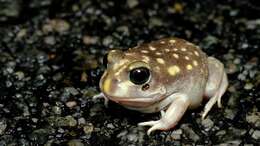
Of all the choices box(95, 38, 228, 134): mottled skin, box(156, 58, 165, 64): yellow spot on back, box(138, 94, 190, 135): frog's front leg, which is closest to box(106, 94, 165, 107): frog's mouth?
box(95, 38, 228, 134): mottled skin

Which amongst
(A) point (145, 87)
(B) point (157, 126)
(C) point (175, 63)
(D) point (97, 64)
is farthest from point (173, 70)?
(D) point (97, 64)

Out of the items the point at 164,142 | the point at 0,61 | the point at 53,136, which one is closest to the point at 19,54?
the point at 0,61

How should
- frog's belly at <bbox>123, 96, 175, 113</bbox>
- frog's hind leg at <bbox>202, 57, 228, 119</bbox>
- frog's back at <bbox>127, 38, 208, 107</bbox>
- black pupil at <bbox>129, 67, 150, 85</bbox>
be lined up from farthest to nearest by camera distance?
frog's hind leg at <bbox>202, 57, 228, 119</bbox>
frog's belly at <bbox>123, 96, 175, 113</bbox>
frog's back at <bbox>127, 38, 208, 107</bbox>
black pupil at <bbox>129, 67, 150, 85</bbox>

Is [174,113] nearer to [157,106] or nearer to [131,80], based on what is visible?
[157,106]

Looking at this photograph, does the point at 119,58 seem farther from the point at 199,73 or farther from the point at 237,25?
the point at 237,25

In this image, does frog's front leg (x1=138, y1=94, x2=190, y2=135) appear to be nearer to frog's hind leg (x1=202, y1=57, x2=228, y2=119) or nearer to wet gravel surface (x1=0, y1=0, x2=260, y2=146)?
wet gravel surface (x1=0, y1=0, x2=260, y2=146)

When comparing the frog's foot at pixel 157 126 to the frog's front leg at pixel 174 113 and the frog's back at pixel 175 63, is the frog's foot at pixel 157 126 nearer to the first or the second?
the frog's front leg at pixel 174 113

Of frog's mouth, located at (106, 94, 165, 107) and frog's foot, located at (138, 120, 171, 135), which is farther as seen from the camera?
frog's foot, located at (138, 120, 171, 135)
